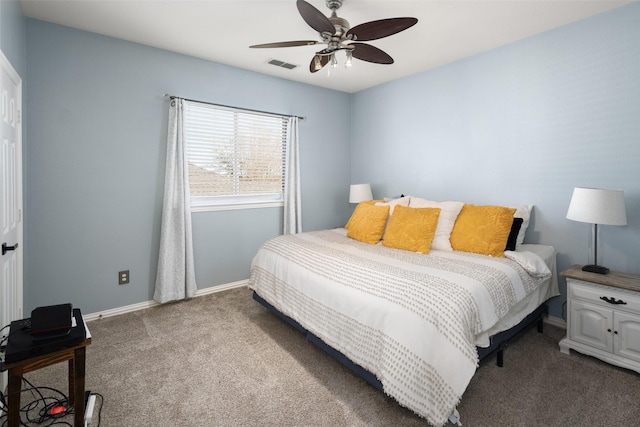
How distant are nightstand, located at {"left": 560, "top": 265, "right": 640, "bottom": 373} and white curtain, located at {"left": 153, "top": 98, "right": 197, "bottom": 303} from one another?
3414 millimetres

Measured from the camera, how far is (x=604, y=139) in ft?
8.52

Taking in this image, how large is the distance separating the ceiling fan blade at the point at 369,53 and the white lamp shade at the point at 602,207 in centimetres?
179

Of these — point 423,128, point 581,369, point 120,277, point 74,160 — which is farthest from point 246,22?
point 581,369

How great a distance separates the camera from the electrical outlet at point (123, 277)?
315 centimetres

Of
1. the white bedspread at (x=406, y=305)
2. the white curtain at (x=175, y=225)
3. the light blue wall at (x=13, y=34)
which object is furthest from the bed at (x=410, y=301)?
the light blue wall at (x=13, y=34)

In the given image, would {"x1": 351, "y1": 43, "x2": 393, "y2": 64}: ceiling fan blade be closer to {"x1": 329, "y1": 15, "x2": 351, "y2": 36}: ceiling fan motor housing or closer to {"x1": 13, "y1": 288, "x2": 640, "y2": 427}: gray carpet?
{"x1": 329, "y1": 15, "x2": 351, "y2": 36}: ceiling fan motor housing

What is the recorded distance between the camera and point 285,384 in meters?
2.07

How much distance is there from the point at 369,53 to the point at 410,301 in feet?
6.07

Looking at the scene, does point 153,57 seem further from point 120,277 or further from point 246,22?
point 120,277

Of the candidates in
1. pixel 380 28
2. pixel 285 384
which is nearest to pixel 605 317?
pixel 285 384

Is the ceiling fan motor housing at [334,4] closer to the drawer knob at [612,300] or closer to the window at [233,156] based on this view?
the window at [233,156]

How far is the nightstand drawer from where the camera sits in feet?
6.89

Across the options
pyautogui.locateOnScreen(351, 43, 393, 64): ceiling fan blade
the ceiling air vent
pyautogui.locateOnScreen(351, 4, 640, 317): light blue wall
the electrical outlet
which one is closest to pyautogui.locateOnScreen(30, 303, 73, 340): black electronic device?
the electrical outlet

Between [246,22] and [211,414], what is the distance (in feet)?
9.44
